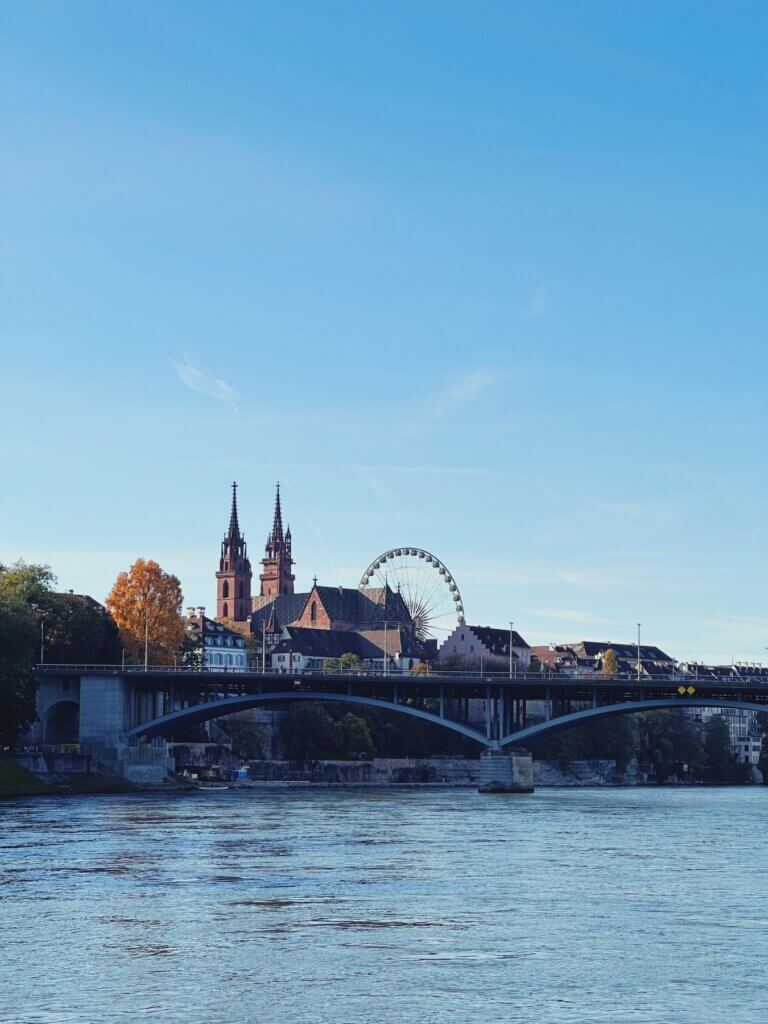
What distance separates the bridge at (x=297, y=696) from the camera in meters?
123

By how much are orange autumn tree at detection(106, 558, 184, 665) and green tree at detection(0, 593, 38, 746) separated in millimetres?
39441

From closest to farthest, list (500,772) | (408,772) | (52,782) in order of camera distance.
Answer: (52,782) < (500,772) < (408,772)

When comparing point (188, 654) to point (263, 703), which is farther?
point (188, 654)

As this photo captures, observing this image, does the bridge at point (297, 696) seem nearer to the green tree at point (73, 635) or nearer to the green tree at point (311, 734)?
the green tree at point (73, 635)

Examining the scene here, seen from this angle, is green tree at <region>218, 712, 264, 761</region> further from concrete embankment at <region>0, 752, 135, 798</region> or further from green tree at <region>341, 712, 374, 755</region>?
concrete embankment at <region>0, 752, 135, 798</region>

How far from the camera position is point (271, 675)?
13000 cm

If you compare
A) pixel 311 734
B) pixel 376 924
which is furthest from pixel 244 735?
pixel 376 924

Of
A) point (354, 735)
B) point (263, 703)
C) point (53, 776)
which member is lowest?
point (53, 776)

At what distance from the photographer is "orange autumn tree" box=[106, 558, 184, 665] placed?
154 m

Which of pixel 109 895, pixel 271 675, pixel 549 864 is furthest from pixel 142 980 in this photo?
pixel 271 675

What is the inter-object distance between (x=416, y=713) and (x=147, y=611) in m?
39.2

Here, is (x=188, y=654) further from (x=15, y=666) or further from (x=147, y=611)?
(x=15, y=666)

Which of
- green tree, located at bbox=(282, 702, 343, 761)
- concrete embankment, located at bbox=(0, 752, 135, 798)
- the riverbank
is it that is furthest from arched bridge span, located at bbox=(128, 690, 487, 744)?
green tree, located at bbox=(282, 702, 343, 761)

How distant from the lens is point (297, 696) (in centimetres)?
12750
